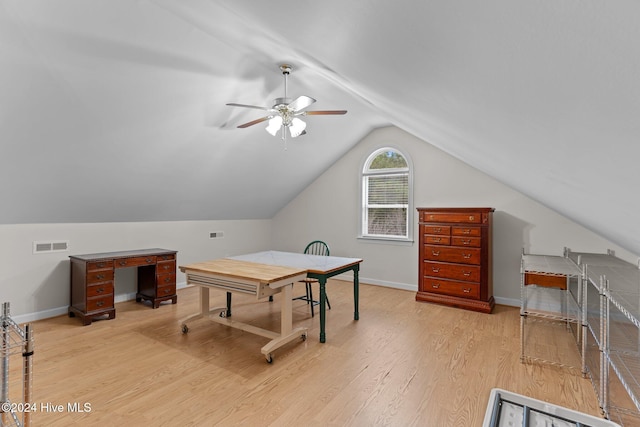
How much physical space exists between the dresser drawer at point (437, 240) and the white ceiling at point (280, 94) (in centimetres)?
122

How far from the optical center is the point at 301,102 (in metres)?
2.81

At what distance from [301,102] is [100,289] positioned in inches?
123

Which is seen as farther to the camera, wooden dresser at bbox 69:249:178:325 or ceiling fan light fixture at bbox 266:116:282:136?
wooden dresser at bbox 69:249:178:325

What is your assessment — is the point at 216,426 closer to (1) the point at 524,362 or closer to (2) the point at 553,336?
(1) the point at 524,362

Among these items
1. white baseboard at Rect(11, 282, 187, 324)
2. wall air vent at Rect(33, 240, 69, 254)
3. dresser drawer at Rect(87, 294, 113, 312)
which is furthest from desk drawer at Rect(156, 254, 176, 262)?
white baseboard at Rect(11, 282, 187, 324)

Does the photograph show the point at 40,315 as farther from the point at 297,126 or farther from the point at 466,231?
the point at 466,231

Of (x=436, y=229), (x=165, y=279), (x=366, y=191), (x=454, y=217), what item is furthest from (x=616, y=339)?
(x=165, y=279)

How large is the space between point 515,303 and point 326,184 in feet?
11.4

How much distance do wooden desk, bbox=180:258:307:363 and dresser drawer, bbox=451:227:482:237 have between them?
2.19 meters

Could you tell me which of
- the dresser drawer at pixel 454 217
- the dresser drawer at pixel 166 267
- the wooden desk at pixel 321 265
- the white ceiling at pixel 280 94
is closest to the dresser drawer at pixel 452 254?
the dresser drawer at pixel 454 217

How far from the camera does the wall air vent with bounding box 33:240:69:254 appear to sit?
3.62m

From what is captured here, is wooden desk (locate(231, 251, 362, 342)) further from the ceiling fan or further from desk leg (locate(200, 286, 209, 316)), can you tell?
the ceiling fan

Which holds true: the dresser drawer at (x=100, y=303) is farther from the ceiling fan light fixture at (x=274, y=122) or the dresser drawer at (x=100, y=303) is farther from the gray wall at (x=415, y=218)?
the gray wall at (x=415, y=218)

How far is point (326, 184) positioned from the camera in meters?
5.96
